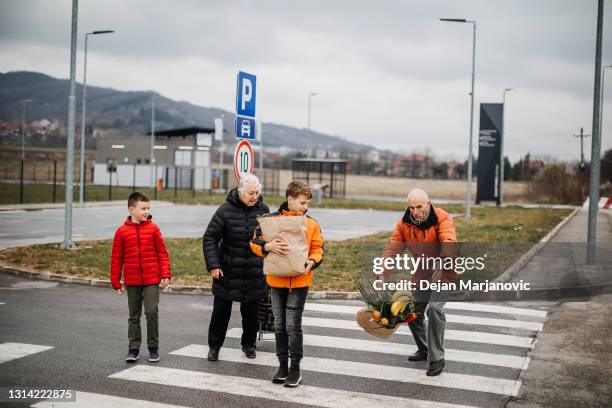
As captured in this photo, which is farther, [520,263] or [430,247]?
[520,263]

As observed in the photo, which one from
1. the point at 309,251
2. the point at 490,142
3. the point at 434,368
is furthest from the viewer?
the point at 490,142

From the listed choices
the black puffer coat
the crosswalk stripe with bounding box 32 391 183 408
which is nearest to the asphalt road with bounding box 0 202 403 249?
the black puffer coat

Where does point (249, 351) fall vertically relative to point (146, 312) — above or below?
below

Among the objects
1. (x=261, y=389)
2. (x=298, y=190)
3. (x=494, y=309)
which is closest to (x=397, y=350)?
(x=261, y=389)

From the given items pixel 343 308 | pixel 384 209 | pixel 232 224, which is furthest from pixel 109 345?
pixel 384 209

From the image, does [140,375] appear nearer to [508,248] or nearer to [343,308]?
[343,308]

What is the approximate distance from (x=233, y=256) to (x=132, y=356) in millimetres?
1425

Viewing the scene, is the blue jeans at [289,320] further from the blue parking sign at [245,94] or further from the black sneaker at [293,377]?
the blue parking sign at [245,94]

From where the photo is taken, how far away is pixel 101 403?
564cm

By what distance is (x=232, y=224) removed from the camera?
7082mm

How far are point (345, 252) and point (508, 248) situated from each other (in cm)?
400

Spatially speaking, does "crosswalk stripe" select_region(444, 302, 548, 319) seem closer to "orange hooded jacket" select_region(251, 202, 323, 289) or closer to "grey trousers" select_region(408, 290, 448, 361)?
"grey trousers" select_region(408, 290, 448, 361)

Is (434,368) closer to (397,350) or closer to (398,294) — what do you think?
(398,294)

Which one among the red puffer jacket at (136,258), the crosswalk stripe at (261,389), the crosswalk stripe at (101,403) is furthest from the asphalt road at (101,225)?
the crosswalk stripe at (101,403)
